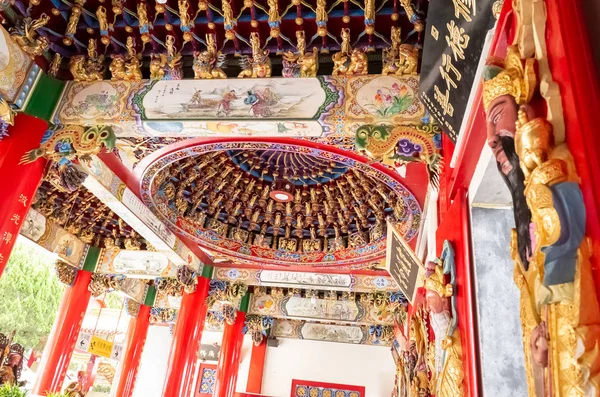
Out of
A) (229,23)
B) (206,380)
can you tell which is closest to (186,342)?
(206,380)

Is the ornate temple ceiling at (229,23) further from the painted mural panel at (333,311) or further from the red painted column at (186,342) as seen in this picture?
the painted mural panel at (333,311)

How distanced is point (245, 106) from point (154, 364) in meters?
13.4

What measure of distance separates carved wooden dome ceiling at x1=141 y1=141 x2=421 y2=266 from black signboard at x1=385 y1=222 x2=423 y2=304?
1486mm

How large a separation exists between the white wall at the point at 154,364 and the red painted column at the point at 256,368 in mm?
2967

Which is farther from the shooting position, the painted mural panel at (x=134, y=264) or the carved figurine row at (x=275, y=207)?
the painted mural panel at (x=134, y=264)

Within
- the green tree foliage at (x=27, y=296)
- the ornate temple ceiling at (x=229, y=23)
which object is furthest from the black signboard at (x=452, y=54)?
the green tree foliage at (x=27, y=296)

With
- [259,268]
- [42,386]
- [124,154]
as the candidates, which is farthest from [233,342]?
[124,154]

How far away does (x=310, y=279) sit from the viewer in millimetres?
9555

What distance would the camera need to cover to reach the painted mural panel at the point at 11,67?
4176 millimetres

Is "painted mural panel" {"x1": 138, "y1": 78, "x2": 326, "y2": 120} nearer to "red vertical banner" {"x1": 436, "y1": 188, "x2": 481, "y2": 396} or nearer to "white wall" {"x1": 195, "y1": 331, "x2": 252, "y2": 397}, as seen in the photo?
"red vertical banner" {"x1": 436, "y1": 188, "x2": 481, "y2": 396}

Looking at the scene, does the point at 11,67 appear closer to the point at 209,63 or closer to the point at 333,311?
the point at 209,63

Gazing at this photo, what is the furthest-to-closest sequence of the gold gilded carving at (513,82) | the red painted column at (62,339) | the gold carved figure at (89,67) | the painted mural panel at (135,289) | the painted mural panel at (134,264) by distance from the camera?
1. the painted mural panel at (135,289)
2. the painted mural panel at (134,264)
3. the red painted column at (62,339)
4. the gold carved figure at (89,67)
5. the gold gilded carving at (513,82)

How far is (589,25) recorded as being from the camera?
1.48 meters

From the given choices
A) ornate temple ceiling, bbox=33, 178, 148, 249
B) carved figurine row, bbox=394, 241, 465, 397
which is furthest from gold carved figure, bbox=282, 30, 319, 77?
ornate temple ceiling, bbox=33, 178, 148, 249
